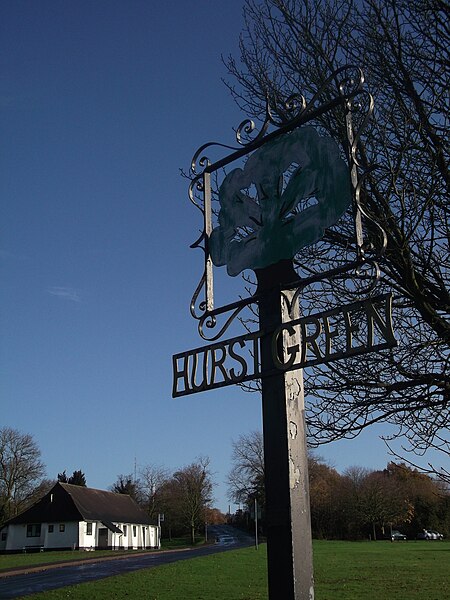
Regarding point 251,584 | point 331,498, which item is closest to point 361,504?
point 331,498

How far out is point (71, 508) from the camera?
58031mm

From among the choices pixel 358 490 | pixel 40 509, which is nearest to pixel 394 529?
pixel 358 490

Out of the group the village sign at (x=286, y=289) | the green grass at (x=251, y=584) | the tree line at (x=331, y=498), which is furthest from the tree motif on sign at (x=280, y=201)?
the tree line at (x=331, y=498)

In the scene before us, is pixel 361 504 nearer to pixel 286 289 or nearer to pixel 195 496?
pixel 195 496

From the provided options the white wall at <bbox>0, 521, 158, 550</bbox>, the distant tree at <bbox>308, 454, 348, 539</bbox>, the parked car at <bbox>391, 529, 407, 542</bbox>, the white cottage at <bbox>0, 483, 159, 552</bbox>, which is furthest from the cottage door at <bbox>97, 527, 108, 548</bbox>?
the parked car at <bbox>391, 529, 407, 542</bbox>

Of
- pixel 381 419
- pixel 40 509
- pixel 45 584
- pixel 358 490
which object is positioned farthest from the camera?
pixel 358 490

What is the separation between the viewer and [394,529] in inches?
2987

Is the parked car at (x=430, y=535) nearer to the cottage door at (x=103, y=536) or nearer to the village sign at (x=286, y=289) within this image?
the cottage door at (x=103, y=536)

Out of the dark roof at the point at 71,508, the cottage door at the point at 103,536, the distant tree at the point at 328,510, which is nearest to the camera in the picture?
the dark roof at the point at 71,508

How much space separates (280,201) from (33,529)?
5940cm

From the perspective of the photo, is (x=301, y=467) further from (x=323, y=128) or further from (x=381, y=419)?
(x=323, y=128)

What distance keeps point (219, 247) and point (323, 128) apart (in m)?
3.32

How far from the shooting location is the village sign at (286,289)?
3963mm

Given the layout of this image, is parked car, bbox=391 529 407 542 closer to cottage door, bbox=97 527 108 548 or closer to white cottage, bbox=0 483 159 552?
white cottage, bbox=0 483 159 552
